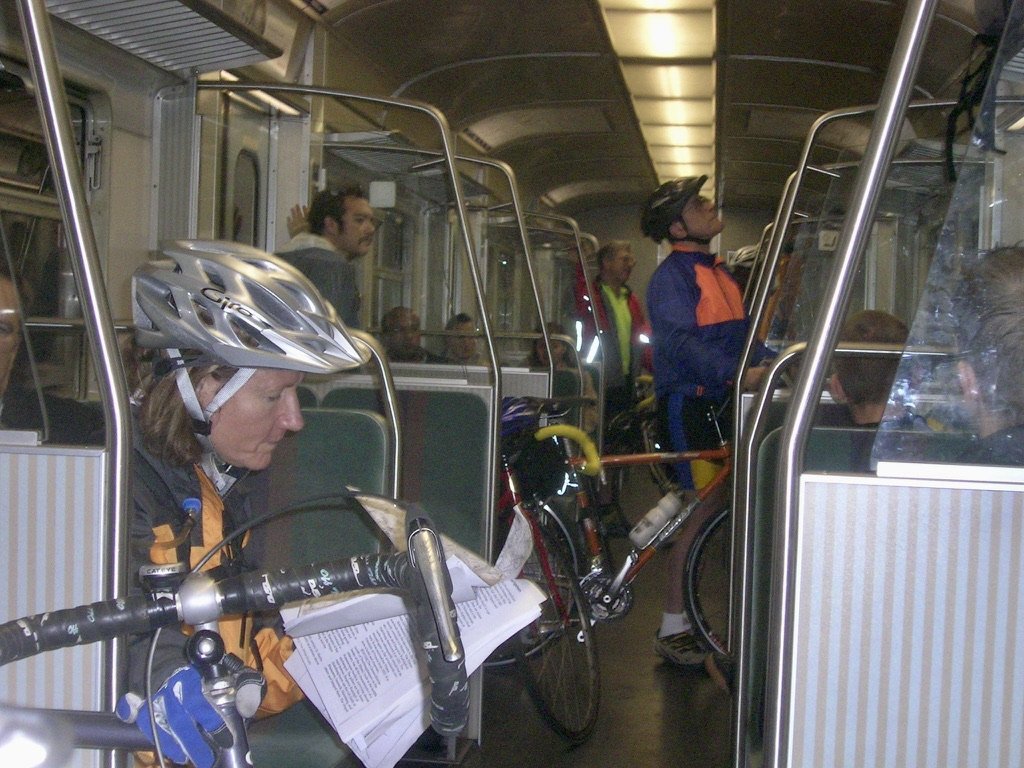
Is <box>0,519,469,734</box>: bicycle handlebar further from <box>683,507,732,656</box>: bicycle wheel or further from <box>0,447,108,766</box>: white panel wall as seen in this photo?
<box>683,507,732,656</box>: bicycle wheel

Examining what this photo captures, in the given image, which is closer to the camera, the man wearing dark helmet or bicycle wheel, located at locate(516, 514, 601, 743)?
bicycle wheel, located at locate(516, 514, 601, 743)

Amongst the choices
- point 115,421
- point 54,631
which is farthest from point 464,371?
point 54,631

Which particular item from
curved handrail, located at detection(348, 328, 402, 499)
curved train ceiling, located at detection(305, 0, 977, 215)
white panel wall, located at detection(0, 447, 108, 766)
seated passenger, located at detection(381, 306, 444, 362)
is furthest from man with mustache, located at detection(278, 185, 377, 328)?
curved train ceiling, located at detection(305, 0, 977, 215)

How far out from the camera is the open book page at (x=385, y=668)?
1.73 metres

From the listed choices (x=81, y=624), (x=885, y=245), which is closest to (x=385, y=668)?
(x=81, y=624)

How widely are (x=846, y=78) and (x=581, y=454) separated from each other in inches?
255

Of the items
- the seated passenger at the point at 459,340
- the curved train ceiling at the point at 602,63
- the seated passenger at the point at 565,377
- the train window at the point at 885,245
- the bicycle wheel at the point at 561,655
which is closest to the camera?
the train window at the point at 885,245

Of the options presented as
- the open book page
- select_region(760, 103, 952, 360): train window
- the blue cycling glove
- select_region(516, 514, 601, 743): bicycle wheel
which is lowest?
select_region(516, 514, 601, 743): bicycle wheel

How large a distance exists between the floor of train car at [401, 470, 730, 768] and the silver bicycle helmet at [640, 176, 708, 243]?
71.6 inches

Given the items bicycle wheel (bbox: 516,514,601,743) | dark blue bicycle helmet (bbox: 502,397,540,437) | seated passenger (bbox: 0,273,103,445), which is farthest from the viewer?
dark blue bicycle helmet (bbox: 502,397,540,437)

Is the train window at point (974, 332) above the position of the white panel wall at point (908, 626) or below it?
above

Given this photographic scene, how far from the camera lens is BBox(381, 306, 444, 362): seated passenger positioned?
603 cm

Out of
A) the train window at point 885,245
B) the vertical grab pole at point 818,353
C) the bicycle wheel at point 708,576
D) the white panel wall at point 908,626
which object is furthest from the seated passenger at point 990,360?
the bicycle wheel at point 708,576

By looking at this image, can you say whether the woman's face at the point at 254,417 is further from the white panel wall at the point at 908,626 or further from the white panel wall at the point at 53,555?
the white panel wall at the point at 908,626
